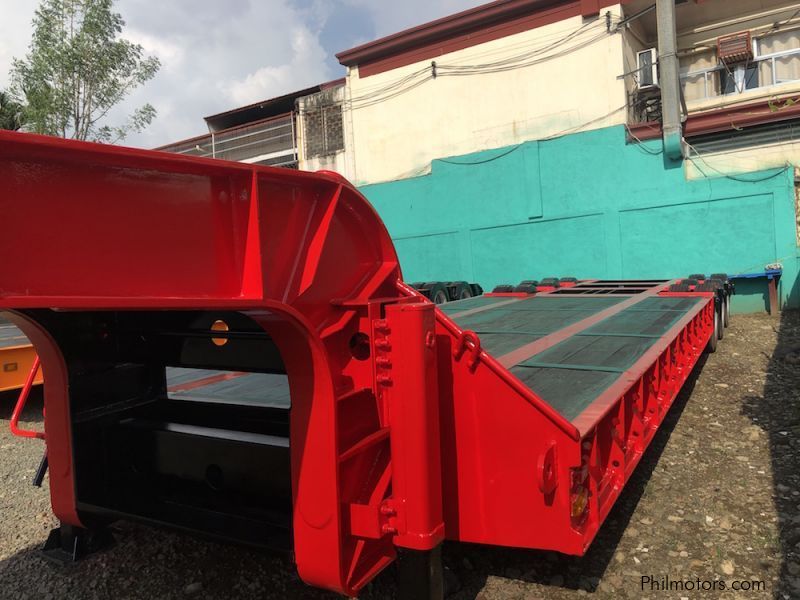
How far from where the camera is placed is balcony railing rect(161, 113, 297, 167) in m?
20.0

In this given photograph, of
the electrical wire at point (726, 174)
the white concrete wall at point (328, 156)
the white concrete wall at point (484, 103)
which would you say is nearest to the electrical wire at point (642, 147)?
the white concrete wall at point (484, 103)

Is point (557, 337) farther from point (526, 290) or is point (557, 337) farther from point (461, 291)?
point (461, 291)

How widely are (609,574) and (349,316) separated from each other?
1986 mm

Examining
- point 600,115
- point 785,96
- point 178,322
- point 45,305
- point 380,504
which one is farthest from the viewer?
point 600,115

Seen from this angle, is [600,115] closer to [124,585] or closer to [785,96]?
[785,96]

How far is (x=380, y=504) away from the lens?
7.18ft

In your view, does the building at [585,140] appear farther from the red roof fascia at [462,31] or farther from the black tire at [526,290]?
the black tire at [526,290]

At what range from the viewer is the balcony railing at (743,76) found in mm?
13125

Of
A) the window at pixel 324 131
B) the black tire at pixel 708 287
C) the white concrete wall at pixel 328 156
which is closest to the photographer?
the black tire at pixel 708 287

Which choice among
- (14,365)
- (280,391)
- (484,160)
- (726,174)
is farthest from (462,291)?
(280,391)

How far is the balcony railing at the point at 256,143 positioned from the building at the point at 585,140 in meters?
3.30

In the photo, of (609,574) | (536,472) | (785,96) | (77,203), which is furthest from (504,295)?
(785,96)

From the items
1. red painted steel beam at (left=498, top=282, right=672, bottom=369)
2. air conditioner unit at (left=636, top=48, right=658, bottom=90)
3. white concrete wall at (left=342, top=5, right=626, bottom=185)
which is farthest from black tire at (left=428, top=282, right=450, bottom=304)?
air conditioner unit at (left=636, top=48, right=658, bottom=90)

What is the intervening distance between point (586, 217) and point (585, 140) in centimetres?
178
